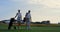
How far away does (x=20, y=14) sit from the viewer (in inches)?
1129

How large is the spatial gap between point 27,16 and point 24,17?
1.91 ft

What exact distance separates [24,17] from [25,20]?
322 mm

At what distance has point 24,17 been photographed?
2966 centimetres

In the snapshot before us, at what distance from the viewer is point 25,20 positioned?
29609mm

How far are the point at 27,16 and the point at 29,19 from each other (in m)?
0.41

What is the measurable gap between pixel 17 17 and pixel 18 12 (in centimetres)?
68

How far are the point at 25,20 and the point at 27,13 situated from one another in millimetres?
860

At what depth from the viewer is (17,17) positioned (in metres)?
29.0

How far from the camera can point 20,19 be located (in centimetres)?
2886

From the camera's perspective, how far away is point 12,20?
30.2 metres

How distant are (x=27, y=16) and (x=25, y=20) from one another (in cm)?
63

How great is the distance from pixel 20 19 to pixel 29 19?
1.02 m

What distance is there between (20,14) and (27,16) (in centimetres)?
86

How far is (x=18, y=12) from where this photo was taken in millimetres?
28562
